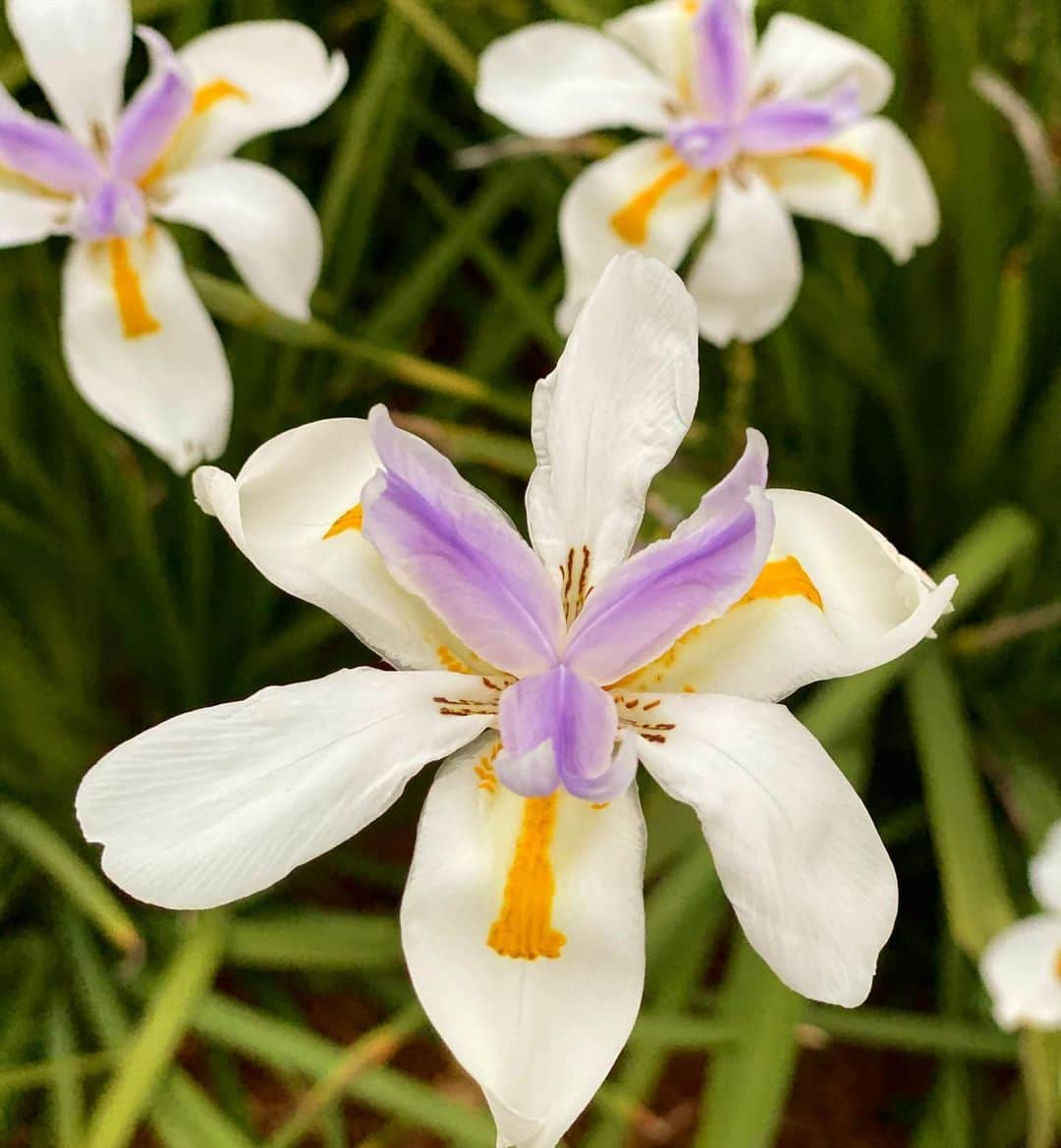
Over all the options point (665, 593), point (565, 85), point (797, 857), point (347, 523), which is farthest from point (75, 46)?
point (797, 857)

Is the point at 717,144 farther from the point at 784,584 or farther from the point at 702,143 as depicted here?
the point at 784,584

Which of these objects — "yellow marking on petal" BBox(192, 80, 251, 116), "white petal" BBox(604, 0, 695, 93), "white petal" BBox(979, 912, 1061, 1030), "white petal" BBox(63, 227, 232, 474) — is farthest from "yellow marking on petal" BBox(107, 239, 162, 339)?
"white petal" BBox(979, 912, 1061, 1030)

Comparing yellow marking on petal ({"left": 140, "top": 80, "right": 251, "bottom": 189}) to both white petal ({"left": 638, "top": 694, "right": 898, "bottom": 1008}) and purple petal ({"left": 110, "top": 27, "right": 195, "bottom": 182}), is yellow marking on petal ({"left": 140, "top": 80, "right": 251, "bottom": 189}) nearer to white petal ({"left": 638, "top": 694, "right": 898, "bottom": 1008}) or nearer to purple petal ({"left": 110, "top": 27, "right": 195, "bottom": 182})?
purple petal ({"left": 110, "top": 27, "right": 195, "bottom": 182})

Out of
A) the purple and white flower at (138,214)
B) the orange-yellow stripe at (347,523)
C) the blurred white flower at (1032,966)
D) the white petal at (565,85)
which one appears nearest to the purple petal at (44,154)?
the purple and white flower at (138,214)

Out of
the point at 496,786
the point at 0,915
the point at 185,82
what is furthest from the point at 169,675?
the point at 496,786

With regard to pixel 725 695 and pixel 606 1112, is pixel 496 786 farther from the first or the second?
pixel 606 1112

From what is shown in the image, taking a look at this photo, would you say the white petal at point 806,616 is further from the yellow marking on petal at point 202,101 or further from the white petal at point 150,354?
the yellow marking on petal at point 202,101
